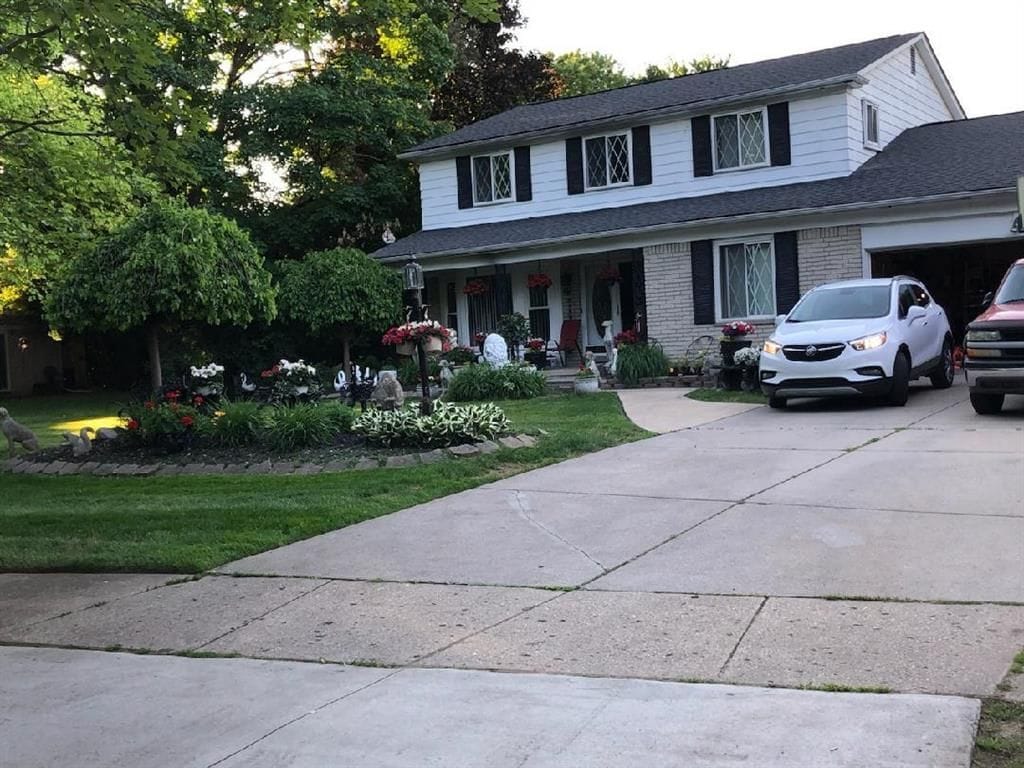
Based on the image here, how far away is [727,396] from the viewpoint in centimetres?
1680

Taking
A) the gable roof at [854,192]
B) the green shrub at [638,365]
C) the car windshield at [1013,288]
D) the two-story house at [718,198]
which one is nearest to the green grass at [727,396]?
the green shrub at [638,365]

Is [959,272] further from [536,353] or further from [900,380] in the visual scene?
[900,380]

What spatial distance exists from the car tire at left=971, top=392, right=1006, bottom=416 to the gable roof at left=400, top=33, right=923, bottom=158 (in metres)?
9.28

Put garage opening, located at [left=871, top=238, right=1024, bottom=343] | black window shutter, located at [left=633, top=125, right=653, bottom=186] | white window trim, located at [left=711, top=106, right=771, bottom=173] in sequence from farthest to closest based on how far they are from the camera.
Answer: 1. black window shutter, located at [left=633, top=125, right=653, bottom=186]
2. garage opening, located at [left=871, top=238, right=1024, bottom=343]
3. white window trim, located at [left=711, top=106, right=771, bottom=173]

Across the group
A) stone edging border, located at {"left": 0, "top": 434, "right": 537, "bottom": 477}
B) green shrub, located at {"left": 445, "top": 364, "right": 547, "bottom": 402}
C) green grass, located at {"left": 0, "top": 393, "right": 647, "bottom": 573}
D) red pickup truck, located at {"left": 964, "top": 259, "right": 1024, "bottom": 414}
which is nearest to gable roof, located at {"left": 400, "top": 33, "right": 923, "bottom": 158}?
green shrub, located at {"left": 445, "top": 364, "right": 547, "bottom": 402}

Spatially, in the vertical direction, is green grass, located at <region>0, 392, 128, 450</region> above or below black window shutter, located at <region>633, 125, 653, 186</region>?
below

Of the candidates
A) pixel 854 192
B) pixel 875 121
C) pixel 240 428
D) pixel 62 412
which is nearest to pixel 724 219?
pixel 854 192

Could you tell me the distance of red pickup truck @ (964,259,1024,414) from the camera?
12141 millimetres

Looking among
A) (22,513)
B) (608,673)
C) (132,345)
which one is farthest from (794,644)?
(132,345)

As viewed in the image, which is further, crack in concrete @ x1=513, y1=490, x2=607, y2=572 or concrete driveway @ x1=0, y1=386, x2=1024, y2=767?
crack in concrete @ x1=513, y1=490, x2=607, y2=572

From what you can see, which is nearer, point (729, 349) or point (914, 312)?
point (914, 312)

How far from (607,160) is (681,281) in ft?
13.3

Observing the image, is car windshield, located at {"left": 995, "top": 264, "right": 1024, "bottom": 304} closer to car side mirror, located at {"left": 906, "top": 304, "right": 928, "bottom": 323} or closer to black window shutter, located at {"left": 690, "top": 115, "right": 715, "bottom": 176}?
car side mirror, located at {"left": 906, "top": 304, "right": 928, "bottom": 323}

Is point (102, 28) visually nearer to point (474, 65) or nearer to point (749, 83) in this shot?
point (749, 83)
